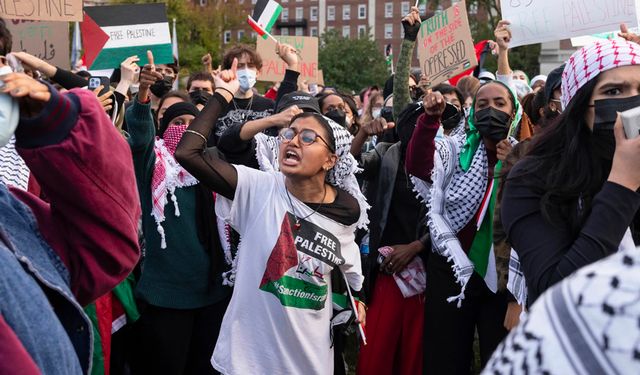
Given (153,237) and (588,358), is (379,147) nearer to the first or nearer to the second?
(153,237)

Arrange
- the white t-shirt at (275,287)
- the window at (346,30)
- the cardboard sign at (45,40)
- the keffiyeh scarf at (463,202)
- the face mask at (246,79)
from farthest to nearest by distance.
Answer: the window at (346,30) < the cardboard sign at (45,40) < the face mask at (246,79) < the keffiyeh scarf at (463,202) < the white t-shirt at (275,287)

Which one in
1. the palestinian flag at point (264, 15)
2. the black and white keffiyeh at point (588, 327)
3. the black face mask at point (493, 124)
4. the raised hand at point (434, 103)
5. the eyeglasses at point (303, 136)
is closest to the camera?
the black and white keffiyeh at point (588, 327)

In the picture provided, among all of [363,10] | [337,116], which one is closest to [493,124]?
[337,116]

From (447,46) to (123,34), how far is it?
276 centimetres

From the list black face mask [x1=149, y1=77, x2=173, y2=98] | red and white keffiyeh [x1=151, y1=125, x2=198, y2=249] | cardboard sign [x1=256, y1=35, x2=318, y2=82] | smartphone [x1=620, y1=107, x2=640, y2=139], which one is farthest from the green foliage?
smartphone [x1=620, y1=107, x2=640, y2=139]

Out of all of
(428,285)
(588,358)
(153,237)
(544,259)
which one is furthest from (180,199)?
(588,358)

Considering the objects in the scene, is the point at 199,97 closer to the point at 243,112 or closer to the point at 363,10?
the point at 243,112

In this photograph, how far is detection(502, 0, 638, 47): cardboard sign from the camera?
5.07m

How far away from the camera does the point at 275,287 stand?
12.4ft

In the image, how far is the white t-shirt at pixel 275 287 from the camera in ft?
12.4

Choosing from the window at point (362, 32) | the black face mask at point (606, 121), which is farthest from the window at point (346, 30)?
the black face mask at point (606, 121)

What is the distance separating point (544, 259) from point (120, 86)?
118 inches

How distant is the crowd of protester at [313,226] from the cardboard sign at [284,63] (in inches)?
84.8

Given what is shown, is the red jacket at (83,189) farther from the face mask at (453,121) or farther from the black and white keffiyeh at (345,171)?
the face mask at (453,121)
